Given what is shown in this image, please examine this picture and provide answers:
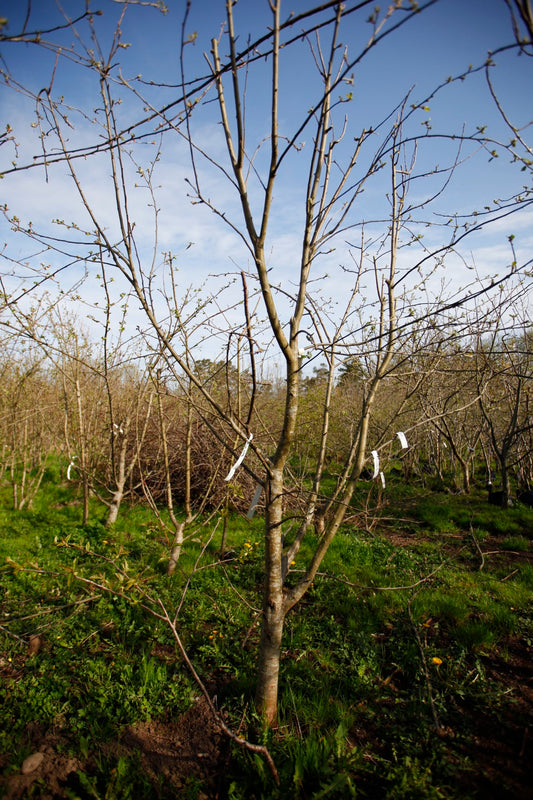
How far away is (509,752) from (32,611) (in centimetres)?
326

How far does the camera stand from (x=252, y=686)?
97.1 inches

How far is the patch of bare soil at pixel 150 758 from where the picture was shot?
74.6 inches

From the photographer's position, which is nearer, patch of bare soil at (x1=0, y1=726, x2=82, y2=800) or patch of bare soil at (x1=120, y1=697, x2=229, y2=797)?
patch of bare soil at (x1=0, y1=726, x2=82, y2=800)

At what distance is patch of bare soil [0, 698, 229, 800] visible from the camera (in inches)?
74.6

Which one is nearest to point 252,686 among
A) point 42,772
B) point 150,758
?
point 150,758

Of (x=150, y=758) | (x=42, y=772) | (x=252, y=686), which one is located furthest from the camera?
(x=252, y=686)

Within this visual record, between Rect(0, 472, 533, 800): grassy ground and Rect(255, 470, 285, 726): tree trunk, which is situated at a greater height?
Rect(255, 470, 285, 726): tree trunk

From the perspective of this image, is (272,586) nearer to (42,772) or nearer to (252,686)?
(252,686)

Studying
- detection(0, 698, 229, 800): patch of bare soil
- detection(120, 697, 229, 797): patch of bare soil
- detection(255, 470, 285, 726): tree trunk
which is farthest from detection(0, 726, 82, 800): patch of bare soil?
detection(255, 470, 285, 726): tree trunk

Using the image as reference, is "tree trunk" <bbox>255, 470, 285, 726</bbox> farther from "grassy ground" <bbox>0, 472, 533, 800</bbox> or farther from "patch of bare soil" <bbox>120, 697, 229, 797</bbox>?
"patch of bare soil" <bbox>120, 697, 229, 797</bbox>

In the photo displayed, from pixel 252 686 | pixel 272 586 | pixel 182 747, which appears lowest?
pixel 182 747

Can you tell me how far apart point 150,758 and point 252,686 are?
26.1 inches

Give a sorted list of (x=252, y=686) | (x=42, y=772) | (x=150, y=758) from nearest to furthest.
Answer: (x=42, y=772)
(x=150, y=758)
(x=252, y=686)

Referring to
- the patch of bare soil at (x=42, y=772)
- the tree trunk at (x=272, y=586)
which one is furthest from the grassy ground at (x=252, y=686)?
the tree trunk at (x=272, y=586)
